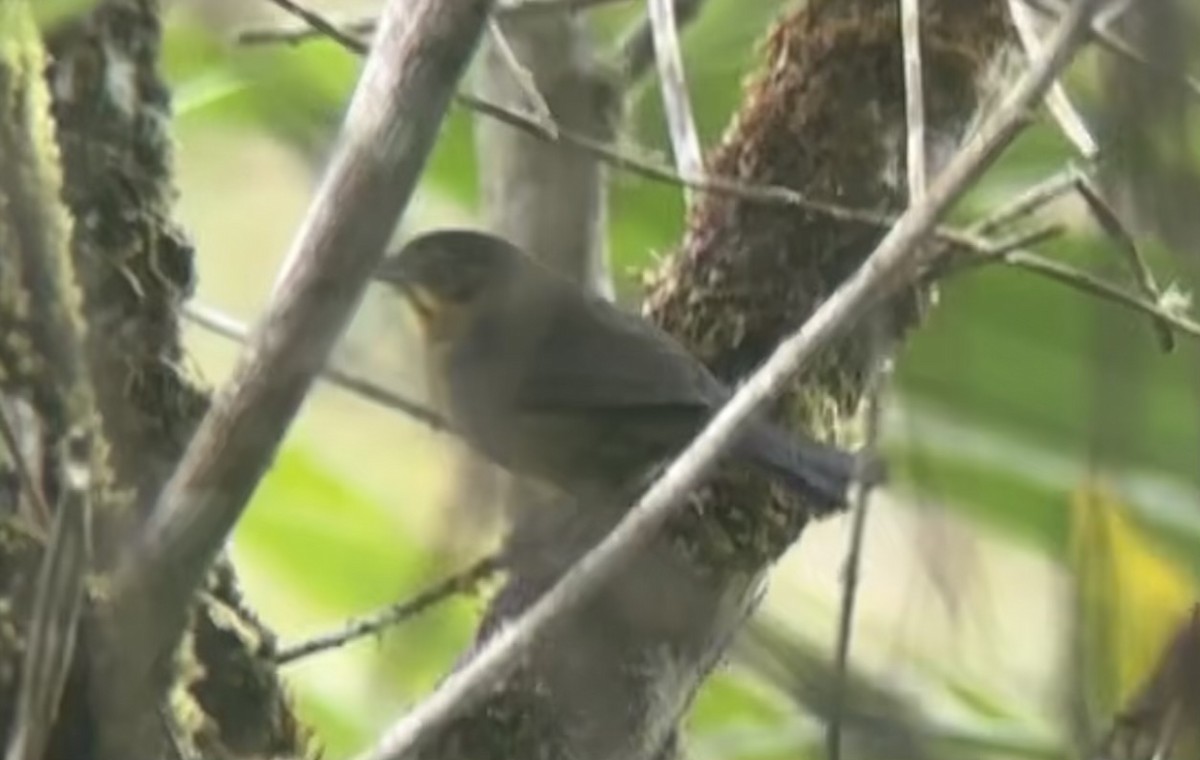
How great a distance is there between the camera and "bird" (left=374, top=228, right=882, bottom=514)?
1646mm

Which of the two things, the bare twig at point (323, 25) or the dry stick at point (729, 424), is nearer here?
the dry stick at point (729, 424)

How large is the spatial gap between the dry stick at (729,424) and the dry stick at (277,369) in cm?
13

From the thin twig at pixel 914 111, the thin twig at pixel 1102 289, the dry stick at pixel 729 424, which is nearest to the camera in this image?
the thin twig at pixel 1102 289

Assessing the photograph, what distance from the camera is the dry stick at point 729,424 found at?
3.50 ft

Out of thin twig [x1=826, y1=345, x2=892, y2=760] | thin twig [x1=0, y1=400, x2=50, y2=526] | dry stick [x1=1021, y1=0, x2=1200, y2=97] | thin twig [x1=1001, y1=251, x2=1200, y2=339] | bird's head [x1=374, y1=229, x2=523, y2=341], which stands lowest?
bird's head [x1=374, y1=229, x2=523, y2=341]

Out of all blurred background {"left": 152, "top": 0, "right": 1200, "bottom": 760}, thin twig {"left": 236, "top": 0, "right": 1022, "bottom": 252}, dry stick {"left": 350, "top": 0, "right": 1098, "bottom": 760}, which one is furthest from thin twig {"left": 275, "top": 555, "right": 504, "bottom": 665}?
thin twig {"left": 236, "top": 0, "right": 1022, "bottom": 252}

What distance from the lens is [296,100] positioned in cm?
144

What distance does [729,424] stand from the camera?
1105 mm

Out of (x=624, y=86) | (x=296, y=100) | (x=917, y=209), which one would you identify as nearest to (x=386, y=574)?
(x=624, y=86)

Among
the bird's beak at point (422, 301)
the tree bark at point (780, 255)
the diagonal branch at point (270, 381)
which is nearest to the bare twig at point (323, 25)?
the diagonal branch at point (270, 381)

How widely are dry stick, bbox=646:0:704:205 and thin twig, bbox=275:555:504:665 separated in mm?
293

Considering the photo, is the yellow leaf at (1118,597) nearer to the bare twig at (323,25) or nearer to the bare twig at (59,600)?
the bare twig at (59,600)

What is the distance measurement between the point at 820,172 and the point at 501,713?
51 centimetres

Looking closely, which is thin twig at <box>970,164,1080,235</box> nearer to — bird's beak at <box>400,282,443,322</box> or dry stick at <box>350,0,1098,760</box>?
dry stick at <box>350,0,1098,760</box>
